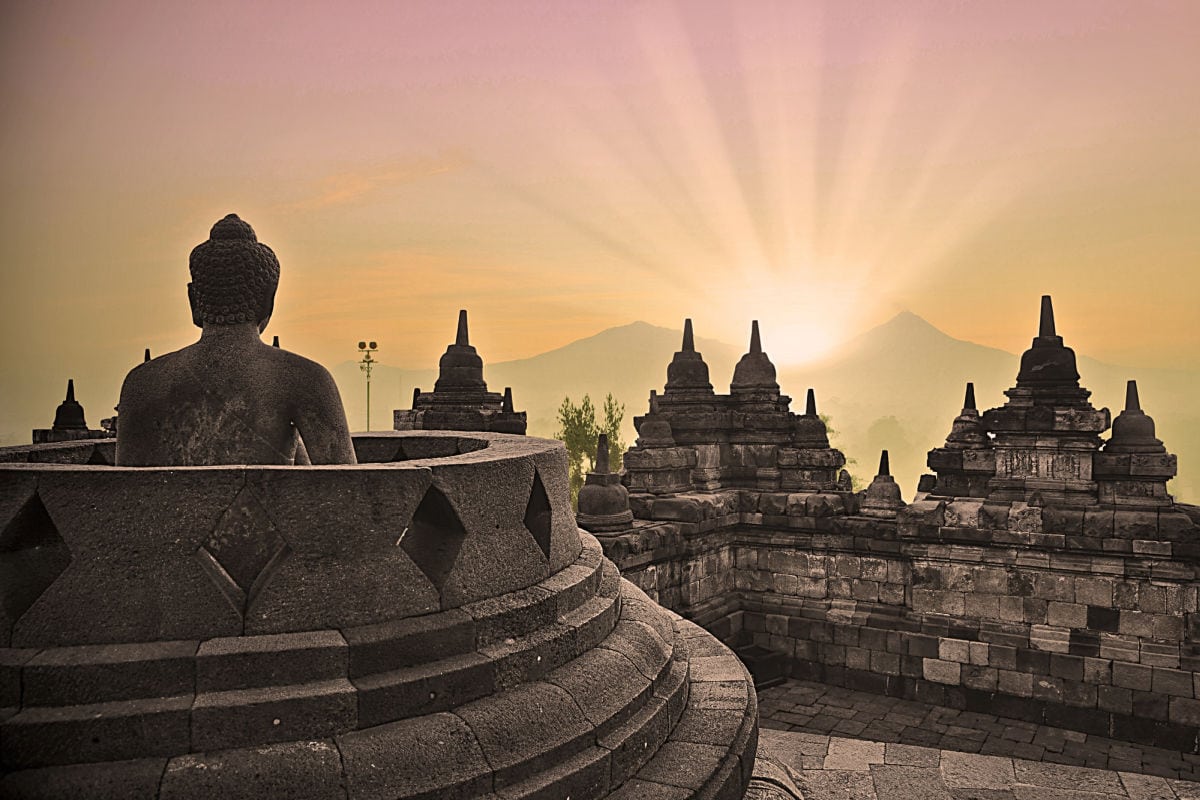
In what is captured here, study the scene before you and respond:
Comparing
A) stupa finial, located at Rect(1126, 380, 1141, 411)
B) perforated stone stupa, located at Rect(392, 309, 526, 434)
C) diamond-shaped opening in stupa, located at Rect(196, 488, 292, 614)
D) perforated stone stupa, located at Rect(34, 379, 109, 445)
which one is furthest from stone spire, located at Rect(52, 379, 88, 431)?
stupa finial, located at Rect(1126, 380, 1141, 411)

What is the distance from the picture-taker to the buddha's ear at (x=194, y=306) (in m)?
3.87

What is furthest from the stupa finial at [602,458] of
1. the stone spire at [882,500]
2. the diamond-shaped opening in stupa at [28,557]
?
the diamond-shaped opening in stupa at [28,557]

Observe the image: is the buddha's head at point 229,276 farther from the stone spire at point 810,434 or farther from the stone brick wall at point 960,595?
the stone spire at point 810,434

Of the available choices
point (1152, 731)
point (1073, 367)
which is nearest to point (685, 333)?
point (1073, 367)

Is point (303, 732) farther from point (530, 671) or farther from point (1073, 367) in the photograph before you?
point (1073, 367)

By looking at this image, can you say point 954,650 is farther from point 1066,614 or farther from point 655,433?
point 655,433

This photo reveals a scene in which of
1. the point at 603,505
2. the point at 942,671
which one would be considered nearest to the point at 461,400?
the point at 603,505

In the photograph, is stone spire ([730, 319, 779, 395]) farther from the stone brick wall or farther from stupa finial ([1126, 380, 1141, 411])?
stupa finial ([1126, 380, 1141, 411])

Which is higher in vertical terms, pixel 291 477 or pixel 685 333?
pixel 685 333

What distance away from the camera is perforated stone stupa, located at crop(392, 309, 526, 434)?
16.0m

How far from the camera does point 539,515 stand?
383 cm

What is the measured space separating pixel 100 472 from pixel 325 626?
88 cm

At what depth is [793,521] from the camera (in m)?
11.1

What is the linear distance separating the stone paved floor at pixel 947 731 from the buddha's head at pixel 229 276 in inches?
262
